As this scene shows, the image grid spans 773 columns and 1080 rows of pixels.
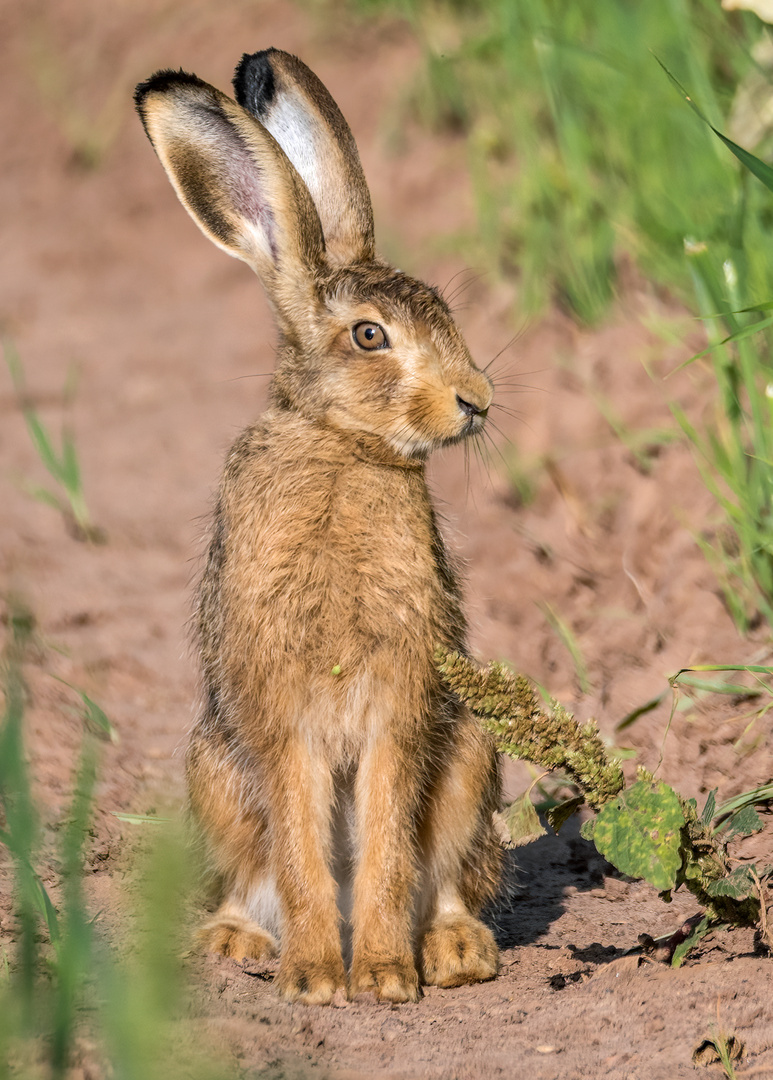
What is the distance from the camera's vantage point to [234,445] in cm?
327

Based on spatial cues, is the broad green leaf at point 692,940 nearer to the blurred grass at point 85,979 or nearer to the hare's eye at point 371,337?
the blurred grass at point 85,979

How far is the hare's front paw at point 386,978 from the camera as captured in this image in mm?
2742

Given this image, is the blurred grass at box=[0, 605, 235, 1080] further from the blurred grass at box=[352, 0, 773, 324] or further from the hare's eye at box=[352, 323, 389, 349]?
the blurred grass at box=[352, 0, 773, 324]

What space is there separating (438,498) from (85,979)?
180 centimetres

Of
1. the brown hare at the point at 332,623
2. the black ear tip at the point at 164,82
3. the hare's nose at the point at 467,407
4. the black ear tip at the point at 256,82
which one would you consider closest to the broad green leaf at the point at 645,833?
the brown hare at the point at 332,623

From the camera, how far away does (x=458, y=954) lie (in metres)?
2.95

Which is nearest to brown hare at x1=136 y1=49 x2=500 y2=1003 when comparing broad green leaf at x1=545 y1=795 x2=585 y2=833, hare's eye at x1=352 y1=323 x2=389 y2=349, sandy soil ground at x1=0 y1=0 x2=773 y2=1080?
hare's eye at x1=352 y1=323 x2=389 y2=349

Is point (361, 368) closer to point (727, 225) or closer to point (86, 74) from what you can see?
point (727, 225)

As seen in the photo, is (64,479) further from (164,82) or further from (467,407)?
(467,407)

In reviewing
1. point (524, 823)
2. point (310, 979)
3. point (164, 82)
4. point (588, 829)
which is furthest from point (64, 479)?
point (588, 829)

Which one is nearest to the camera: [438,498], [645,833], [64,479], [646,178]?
[645,833]

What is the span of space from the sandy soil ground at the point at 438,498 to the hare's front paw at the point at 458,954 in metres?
0.05

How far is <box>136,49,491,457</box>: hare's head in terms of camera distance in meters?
3.02

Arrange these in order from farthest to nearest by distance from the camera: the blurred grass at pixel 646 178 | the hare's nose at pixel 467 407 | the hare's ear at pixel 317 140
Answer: the blurred grass at pixel 646 178, the hare's ear at pixel 317 140, the hare's nose at pixel 467 407
